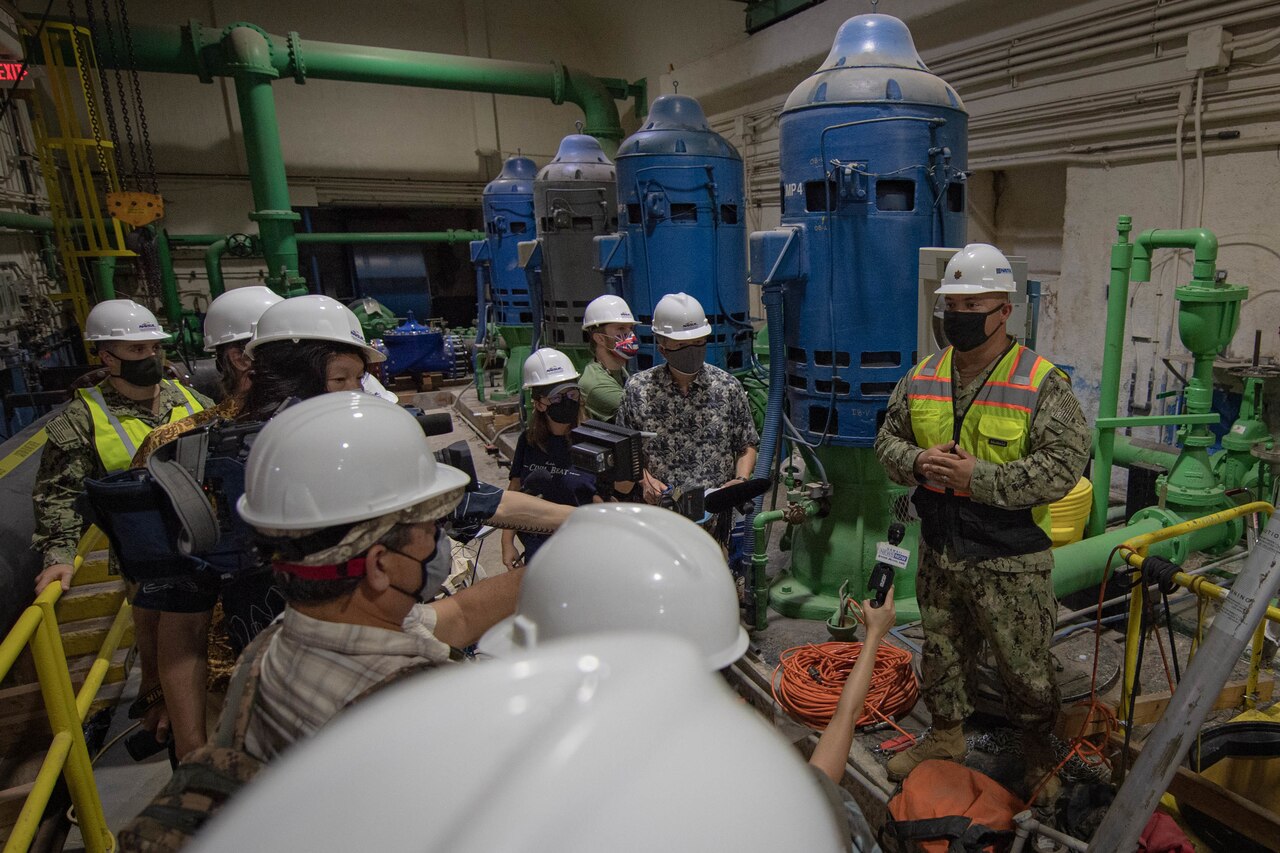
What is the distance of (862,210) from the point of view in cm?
361

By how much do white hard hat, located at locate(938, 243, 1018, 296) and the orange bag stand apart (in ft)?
5.70

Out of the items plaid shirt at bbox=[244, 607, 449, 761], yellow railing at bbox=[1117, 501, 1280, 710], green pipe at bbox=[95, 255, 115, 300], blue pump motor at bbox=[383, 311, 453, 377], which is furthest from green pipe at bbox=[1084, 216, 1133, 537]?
green pipe at bbox=[95, 255, 115, 300]

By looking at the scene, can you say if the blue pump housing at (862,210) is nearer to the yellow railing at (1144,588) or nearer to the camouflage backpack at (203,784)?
Answer: the yellow railing at (1144,588)

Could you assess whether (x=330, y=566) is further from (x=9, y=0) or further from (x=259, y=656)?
(x=9, y=0)

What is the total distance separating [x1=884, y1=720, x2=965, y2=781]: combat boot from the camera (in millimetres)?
2746

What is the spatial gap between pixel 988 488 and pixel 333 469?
2067 millimetres

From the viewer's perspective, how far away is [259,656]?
1195mm

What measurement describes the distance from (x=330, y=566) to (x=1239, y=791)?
3.00 meters

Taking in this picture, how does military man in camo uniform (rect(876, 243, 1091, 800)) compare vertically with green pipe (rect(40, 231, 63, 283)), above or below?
below

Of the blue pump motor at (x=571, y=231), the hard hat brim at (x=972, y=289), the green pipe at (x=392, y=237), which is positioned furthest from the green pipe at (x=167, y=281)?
the hard hat brim at (x=972, y=289)

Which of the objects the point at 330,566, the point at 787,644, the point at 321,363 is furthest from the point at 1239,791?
the point at 321,363

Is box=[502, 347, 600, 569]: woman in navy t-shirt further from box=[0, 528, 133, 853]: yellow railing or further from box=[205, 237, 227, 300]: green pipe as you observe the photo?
box=[205, 237, 227, 300]: green pipe

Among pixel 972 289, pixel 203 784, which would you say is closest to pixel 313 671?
pixel 203 784

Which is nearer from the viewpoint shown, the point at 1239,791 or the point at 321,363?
the point at 321,363
